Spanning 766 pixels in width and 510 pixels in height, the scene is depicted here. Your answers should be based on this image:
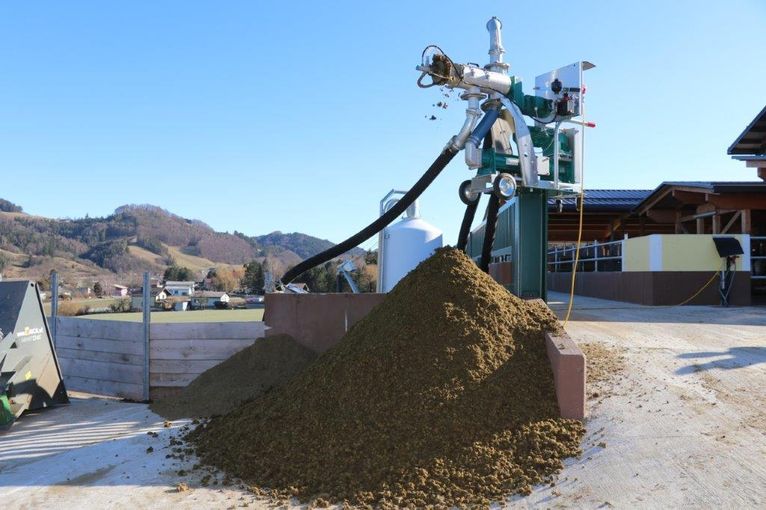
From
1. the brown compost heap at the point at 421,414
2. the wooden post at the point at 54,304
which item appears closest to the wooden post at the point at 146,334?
the wooden post at the point at 54,304

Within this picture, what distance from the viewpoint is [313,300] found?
313 inches

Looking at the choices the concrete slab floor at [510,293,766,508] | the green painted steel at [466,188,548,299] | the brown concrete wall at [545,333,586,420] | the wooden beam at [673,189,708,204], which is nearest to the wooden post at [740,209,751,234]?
the wooden beam at [673,189,708,204]

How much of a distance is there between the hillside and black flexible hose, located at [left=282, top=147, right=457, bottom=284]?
233 ft

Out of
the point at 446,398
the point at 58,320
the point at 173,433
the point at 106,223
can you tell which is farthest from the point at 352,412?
the point at 106,223

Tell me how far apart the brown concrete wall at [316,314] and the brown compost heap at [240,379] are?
6.0 inches

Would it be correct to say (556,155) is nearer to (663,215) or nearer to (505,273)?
(505,273)

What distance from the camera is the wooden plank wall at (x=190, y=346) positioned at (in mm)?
8219

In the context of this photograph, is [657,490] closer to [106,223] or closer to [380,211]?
[380,211]

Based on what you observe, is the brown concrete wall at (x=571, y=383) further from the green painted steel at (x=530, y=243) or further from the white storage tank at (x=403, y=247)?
the white storage tank at (x=403, y=247)

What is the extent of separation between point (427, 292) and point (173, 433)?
3103 mm

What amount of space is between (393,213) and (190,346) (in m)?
3.46

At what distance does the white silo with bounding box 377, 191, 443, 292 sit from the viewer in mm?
9719

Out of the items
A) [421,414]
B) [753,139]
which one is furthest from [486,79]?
[753,139]

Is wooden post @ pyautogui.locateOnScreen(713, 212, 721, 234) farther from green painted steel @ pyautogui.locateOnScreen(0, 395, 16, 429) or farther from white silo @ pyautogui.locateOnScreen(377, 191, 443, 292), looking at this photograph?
green painted steel @ pyautogui.locateOnScreen(0, 395, 16, 429)
